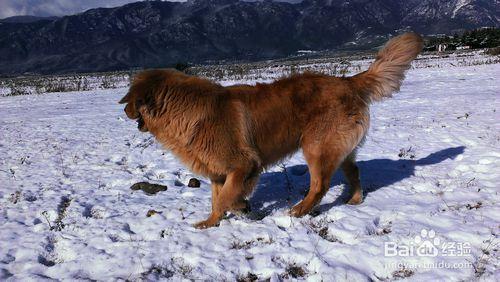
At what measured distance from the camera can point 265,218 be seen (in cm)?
532

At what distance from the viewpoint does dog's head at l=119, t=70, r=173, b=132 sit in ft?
16.3

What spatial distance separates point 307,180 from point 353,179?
41.7 inches

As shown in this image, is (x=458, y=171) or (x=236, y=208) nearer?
(x=236, y=208)

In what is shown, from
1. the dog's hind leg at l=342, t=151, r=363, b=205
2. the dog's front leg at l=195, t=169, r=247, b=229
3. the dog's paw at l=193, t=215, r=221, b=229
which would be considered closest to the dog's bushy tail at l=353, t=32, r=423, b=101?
the dog's hind leg at l=342, t=151, r=363, b=205

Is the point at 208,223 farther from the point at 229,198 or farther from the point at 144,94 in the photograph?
the point at 144,94

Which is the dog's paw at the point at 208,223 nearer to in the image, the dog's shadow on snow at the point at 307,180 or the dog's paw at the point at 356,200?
the dog's shadow on snow at the point at 307,180

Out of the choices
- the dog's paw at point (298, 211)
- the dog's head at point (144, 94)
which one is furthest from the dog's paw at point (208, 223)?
the dog's head at point (144, 94)

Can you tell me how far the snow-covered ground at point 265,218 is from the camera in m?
4.02

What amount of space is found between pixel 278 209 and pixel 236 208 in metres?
0.72

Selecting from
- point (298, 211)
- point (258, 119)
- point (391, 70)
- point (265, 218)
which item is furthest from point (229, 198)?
point (391, 70)

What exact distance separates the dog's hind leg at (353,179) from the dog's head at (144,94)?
2.89 meters

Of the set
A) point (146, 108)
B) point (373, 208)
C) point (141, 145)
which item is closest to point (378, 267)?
point (373, 208)

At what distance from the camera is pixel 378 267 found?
155 inches

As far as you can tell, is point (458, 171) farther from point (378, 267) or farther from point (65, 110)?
point (65, 110)
